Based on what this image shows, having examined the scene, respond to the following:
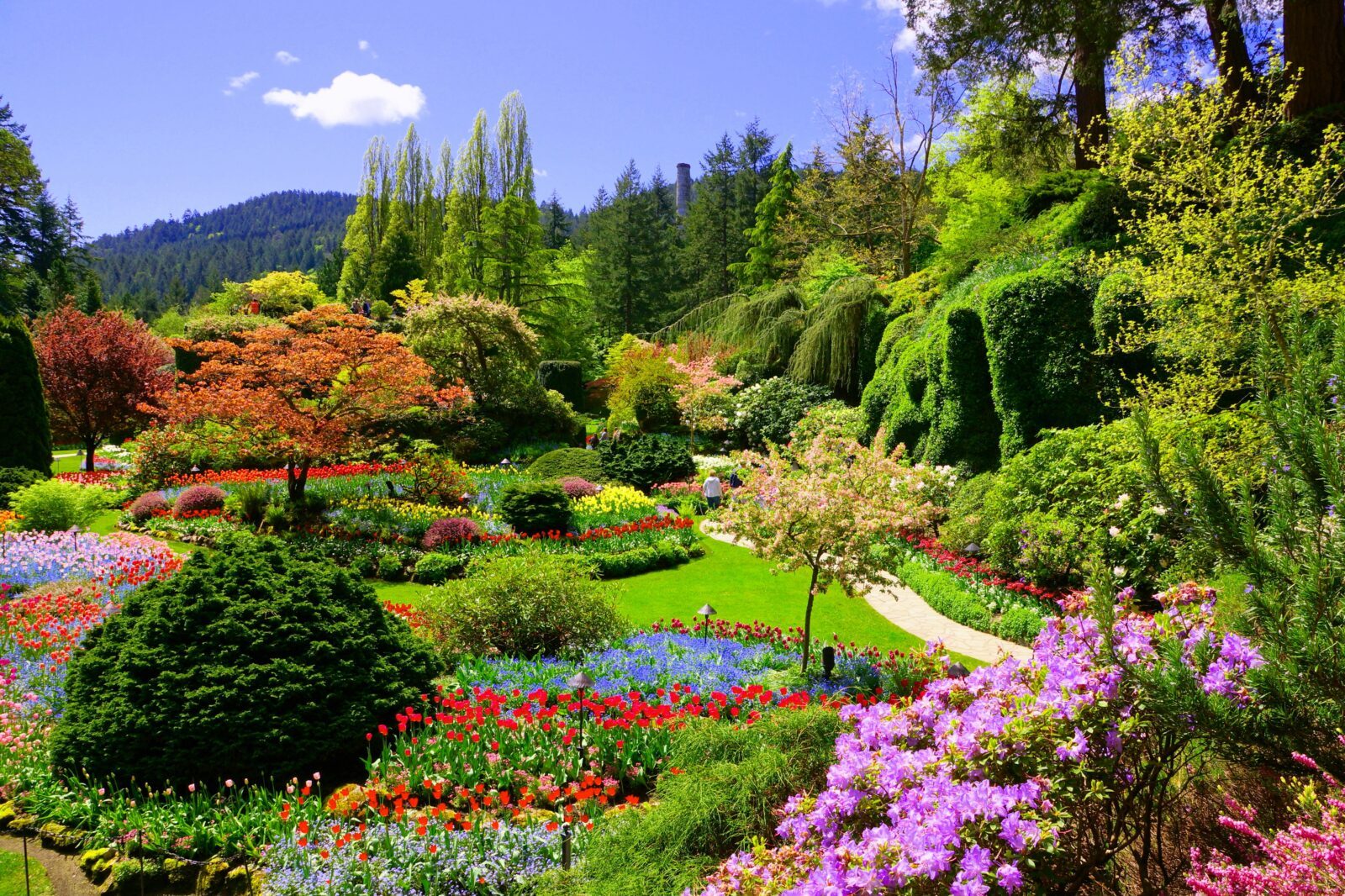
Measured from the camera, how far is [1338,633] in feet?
6.20

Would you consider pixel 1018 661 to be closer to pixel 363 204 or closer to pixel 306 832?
pixel 306 832

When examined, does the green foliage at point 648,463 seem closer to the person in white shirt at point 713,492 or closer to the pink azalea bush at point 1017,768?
the person in white shirt at point 713,492

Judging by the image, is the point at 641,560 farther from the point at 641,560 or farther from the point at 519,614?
the point at 519,614

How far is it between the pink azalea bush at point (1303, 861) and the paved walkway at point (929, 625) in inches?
212

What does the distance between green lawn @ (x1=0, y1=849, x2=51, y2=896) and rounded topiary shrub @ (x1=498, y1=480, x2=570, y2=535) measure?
880 cm

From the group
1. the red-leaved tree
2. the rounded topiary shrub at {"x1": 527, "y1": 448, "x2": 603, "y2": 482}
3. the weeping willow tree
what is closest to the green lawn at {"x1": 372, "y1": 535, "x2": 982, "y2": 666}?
the rounded topiary shrub at {"x1": 527, "y1": 448, "x2": 603, "y2": 482}

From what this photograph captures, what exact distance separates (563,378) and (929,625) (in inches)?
744

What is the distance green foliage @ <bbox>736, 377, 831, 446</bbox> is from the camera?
69.7ft

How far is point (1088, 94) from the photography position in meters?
15.0

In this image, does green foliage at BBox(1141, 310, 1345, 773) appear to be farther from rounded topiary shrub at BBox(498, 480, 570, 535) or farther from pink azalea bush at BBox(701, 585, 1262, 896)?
rounded topiary shrub at BBox(498, 480, 570, 535)

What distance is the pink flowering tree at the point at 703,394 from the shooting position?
A: 74.0ft

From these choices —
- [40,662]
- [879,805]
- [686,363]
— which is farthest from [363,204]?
[879,805]

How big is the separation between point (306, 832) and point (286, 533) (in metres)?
9.50

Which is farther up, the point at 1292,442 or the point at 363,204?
the point at 363,204
